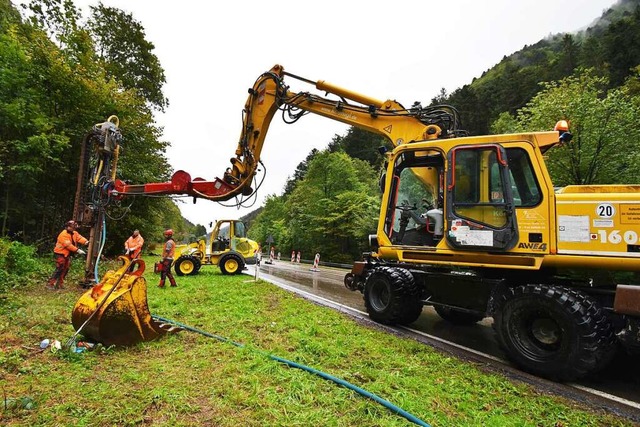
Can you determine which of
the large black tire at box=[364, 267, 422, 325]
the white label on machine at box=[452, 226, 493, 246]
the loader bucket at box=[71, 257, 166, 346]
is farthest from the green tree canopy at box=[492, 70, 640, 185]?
the loader bucket at box=[71, 257, 166, 346]

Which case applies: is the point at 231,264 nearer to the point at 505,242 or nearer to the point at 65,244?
the point at 65,244

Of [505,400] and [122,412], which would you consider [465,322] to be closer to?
[505,400]

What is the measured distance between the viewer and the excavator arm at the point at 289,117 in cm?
663

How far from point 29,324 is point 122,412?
3.30m

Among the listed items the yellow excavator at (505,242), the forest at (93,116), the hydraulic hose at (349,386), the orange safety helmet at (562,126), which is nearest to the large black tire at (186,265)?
the forest at (93,116)

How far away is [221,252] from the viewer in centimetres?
1321

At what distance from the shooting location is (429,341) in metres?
5.25

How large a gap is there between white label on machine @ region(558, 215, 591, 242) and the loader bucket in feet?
17.7

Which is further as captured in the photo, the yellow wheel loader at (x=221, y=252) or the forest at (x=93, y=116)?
the yellow wheel loader at (x=221, y=252)

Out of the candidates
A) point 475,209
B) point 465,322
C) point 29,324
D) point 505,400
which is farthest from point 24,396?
point 465,322

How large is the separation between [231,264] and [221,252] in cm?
75

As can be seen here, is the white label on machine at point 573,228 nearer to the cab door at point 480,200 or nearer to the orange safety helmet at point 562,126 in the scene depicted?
the cab door at point 480,200

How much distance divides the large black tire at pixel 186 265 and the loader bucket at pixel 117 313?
780cm

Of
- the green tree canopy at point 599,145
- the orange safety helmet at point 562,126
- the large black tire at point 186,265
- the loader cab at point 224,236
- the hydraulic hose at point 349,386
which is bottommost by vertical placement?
the hydraulic hose at point 349,386
